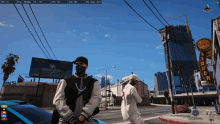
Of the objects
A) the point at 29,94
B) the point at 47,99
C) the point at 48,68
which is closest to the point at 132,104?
the point at 47,99

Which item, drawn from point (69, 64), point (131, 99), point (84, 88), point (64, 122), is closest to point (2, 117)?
point (64, 122)

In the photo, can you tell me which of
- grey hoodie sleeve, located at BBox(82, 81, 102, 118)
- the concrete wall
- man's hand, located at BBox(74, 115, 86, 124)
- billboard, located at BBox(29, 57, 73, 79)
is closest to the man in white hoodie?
grey hoodie sleeve, located at BBox(82, 81, 102, 118)

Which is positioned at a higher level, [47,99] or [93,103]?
[93,103]

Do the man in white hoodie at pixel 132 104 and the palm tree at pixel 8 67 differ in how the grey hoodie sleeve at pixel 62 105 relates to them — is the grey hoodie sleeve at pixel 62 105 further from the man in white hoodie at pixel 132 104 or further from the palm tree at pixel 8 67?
the palm tree at pixel 8 67

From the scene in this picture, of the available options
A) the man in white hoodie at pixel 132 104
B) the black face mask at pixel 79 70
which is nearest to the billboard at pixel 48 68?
the man in white hoodie at pixel 132 104

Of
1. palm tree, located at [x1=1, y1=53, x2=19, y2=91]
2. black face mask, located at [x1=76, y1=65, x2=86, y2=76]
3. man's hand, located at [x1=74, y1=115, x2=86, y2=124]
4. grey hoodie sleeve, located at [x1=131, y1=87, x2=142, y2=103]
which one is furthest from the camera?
palm tree, located at [x1=1, y1=53, x2=19, y2=91]

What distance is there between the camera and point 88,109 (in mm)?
1949

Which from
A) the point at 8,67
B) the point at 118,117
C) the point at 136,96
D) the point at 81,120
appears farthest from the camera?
the point at 8,67

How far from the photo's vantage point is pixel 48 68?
147 feet

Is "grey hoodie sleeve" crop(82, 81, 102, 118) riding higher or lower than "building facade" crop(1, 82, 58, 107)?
higher

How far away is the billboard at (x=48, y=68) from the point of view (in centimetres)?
4309

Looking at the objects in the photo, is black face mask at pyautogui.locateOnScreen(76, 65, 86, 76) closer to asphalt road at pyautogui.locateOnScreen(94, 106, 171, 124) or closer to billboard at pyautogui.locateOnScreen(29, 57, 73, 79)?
asphalt road at pyautogui.locateOnScreen(94, 106, 171, 124)

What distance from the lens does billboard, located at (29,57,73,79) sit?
43.1 metres

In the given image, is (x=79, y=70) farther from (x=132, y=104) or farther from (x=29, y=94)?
(x=29, y=94)
